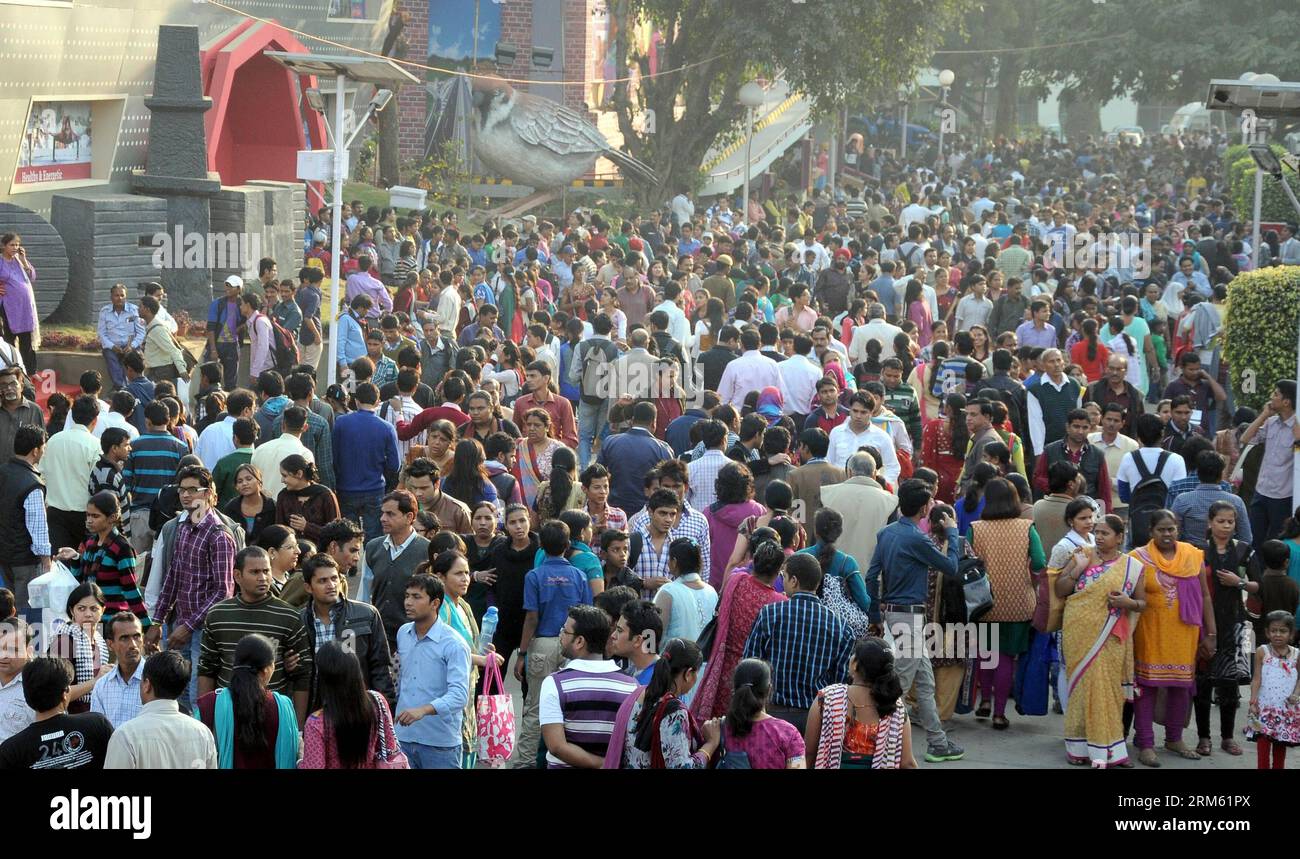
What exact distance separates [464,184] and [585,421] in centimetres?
1943

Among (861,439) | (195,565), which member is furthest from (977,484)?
(195,565)

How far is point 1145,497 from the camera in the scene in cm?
1078

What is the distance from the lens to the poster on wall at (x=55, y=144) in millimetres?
18234

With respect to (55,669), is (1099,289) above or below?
above

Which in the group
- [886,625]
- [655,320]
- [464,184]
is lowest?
[886,625]

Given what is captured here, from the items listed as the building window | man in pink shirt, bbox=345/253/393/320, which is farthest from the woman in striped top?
the building window

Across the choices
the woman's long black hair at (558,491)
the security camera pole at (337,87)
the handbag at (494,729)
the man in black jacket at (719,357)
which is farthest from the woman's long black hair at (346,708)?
the man in black jacket at (719,357)

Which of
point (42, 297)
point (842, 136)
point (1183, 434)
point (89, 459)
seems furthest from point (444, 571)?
point (842, 136)

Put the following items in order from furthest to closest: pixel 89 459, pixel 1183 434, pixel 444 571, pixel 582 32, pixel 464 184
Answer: pixel 582 32 < pixel 464 184 < pixel 1183 434 < pixel 89 459 < pixel 444 571

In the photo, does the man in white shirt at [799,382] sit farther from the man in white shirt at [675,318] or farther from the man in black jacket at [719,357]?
the man in white shirt at [675,318]

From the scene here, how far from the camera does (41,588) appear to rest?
8.26 meters

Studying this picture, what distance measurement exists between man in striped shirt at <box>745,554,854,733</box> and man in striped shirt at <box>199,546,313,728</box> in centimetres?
190

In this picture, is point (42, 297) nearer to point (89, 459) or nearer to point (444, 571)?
point (89, 459)

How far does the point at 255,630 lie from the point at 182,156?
14.2 metres
